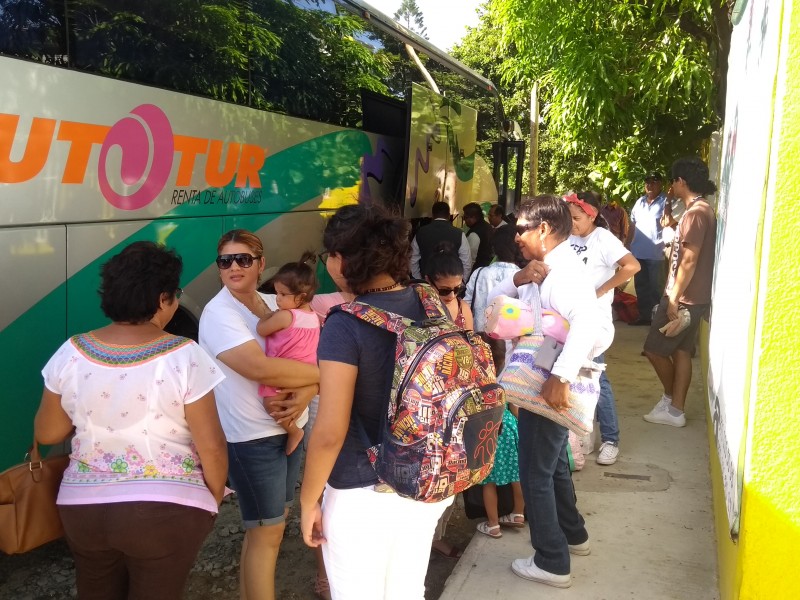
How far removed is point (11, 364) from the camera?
3.79m

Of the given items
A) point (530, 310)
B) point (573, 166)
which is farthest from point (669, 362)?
point (573, 166)

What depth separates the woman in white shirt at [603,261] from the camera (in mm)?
5141

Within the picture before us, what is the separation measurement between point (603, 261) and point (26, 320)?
3.54 meters

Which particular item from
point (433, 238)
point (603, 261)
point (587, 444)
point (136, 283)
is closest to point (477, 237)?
point (433, 238)

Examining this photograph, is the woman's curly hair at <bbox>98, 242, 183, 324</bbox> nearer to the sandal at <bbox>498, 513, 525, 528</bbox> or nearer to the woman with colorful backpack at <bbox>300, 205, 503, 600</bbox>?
the woman with colorful backpack at <bbox>300, 205, 503, 600</bbox>

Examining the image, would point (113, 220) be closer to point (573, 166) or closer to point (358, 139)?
point (358, 139)

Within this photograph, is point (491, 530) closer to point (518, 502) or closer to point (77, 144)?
point (518, 502)

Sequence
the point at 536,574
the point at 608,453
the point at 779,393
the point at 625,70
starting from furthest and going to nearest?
the point at 625,70 → the point at 608,453 → the point at 536,574 → the point at 779,393

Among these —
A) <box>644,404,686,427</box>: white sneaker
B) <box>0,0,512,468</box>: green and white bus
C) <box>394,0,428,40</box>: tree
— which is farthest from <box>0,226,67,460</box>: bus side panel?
<box>394,0,428,40</box>: tree

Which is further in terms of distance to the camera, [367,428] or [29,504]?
[29,504]

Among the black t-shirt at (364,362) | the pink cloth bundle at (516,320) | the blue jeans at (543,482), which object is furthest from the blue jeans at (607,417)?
the black t-shirt at (364,362)

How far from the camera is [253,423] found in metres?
3.08

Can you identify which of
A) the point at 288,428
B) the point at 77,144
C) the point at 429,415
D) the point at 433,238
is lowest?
the point at 288,428

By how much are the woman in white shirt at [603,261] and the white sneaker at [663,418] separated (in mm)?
976
